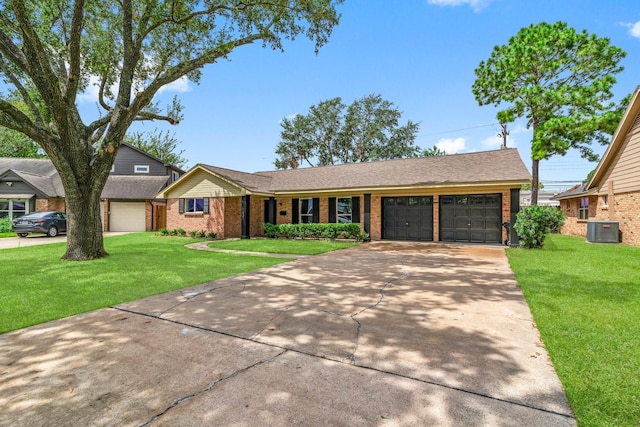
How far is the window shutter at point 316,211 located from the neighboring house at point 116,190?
12846mm

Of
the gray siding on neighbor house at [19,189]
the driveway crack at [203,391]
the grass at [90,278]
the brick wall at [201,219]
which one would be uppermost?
the gray siding on neighbor house at [19,189]

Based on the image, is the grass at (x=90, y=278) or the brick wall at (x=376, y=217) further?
the brick wall at (x=376, y=217)

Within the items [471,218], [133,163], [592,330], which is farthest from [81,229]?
[133,163]

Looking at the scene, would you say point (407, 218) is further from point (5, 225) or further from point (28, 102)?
point (5, 225)

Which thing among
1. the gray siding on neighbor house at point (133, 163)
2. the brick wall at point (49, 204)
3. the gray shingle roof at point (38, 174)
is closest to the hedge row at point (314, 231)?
the gray siding on neighbor house at point (133, 163)

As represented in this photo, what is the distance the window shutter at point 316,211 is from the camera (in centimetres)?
1762

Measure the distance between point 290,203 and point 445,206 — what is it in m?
8.63

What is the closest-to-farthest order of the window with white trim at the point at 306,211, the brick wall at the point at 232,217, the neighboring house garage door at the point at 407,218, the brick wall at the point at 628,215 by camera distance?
the brick wall at the point at 628,215 < the neighboring house garage door at the point at 407,218 < the window with white trim at the point at 306,211 < the brick wall at the point at 232,217

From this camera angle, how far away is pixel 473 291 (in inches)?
229

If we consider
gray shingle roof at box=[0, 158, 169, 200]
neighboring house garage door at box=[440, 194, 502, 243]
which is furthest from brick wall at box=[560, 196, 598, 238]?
gray shingle roof at box=[0, 158, 169, 200]

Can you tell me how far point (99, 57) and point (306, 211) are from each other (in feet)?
37.9

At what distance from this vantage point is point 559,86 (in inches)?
789

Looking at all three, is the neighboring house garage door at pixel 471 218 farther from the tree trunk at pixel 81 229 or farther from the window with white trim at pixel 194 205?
the tree trunk at pixel 81 229

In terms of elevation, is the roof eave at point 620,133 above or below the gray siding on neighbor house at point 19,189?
above
